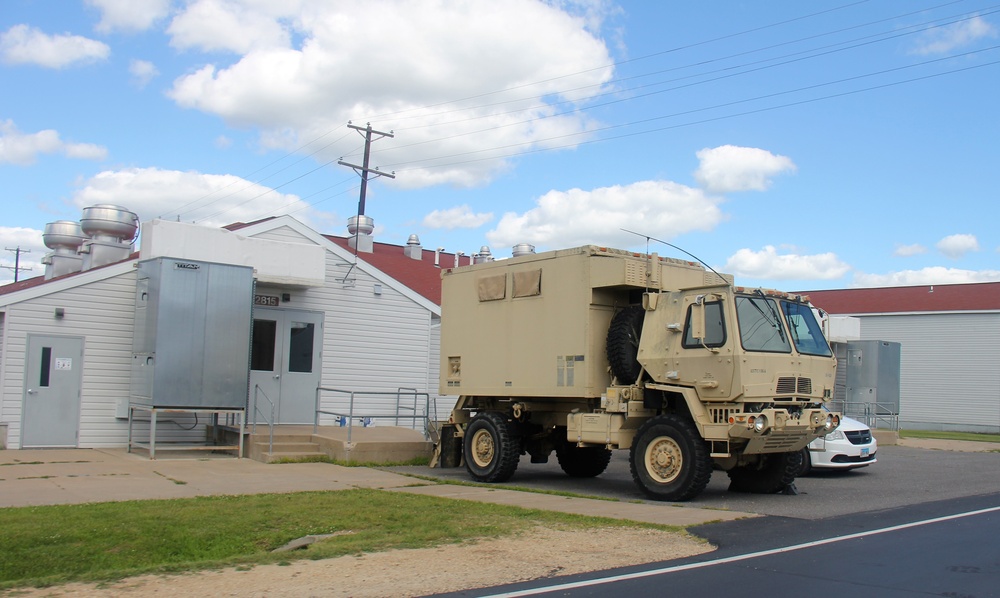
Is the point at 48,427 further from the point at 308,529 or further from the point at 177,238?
the point at 308,529

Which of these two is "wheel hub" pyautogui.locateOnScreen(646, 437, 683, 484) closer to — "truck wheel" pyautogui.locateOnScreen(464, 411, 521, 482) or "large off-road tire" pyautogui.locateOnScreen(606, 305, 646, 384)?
"large off-road tire" pyautogui.locateOnScreen(606, 305, 646, 384)

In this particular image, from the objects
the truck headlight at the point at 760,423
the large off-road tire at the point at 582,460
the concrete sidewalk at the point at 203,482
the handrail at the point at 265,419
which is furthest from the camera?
the handrail at the point at 265,419

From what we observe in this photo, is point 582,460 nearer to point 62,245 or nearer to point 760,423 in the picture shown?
point 760,423

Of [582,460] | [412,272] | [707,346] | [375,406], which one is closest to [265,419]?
[375,406]

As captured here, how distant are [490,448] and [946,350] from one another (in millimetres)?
31494

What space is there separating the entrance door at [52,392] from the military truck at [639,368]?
22.7 feet

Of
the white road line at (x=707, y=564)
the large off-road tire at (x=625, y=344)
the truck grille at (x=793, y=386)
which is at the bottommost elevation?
the white road line at (x=707, y=564)

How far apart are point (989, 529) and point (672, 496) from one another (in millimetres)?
3713

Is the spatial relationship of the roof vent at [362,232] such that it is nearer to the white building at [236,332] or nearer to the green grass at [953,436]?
the white building at [236,332]

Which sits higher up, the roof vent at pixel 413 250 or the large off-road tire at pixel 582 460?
the roof vent at pixel 413 250

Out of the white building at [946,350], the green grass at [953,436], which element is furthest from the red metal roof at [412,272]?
the white building at [946,350]

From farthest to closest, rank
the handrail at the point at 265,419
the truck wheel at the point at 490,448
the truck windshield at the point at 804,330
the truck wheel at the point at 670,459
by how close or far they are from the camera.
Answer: the handrail at the point at 265,419 < the truck wheel at the point at 490,448 < the truck windshield at the point at 804,330 < the truck wheel at the point at 670,459

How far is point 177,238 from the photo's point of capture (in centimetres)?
1705

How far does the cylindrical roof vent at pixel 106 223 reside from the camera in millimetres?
20750
